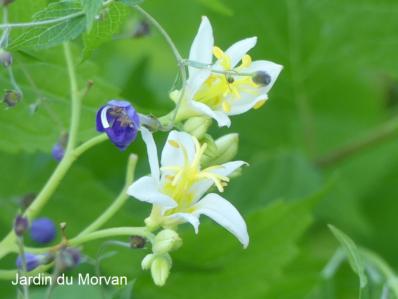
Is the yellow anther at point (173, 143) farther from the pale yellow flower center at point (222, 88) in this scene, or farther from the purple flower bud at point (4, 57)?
the purple flower bud at point (4, 57)

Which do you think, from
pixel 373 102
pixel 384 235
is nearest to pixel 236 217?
pixel 384 235

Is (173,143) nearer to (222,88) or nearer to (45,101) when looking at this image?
(222,88)

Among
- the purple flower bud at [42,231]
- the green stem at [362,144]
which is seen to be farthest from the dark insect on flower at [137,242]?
the green stem at [362,144]

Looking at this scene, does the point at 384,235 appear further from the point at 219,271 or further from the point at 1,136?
the point at 1,136

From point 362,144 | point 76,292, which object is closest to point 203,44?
point 76,292

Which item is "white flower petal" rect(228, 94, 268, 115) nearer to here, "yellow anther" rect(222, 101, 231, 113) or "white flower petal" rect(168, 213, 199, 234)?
"yellow anther" rect(222, 101, 231, 113)
